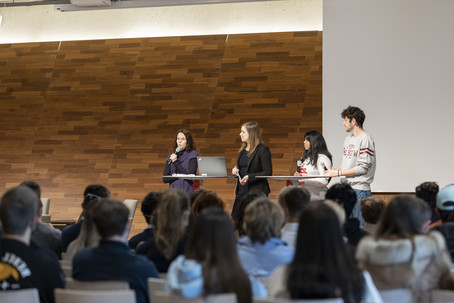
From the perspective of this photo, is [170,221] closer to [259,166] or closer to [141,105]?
[259,166]

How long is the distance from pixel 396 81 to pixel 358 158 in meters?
2.51

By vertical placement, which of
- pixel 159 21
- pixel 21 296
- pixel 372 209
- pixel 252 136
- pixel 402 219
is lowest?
pixel 21 296

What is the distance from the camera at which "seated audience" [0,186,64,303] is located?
106 inches

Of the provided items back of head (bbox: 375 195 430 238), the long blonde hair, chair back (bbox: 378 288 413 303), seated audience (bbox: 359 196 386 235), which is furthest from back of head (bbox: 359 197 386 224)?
the long blonde hair

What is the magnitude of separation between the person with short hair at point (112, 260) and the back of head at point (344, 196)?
160 centimetres

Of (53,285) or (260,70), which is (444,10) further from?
(53,285)

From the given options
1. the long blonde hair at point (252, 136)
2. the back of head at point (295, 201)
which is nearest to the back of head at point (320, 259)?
the back of head at point (295, 201)

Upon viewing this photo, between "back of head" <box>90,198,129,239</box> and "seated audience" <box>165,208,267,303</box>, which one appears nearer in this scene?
"seated audience" <box>165,208,267,303</box>

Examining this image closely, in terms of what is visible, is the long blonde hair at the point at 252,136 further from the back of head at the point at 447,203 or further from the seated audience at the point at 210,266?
the seated audience at the point at 210,266

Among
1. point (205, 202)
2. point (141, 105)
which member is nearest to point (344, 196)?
point (205, 202)

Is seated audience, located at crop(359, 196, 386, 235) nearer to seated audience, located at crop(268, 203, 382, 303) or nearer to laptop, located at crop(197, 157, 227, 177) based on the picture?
seated audience, located at crop(268, 203, 382, 303)

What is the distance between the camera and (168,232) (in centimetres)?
322

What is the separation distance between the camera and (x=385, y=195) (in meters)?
7.69

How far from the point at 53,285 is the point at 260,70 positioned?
21.5 feet
